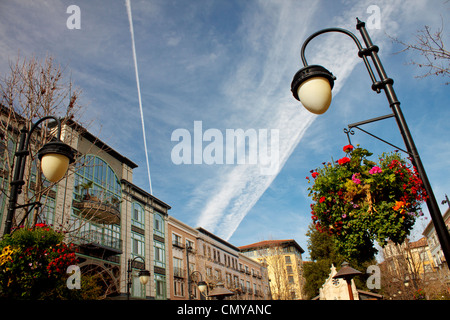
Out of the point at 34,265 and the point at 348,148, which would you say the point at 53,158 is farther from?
the point at 348,148

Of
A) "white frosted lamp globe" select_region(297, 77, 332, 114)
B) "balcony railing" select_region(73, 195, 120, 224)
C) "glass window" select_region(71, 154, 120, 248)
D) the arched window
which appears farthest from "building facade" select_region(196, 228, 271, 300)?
"white frosted lamp globe" select_region(297, 77, 332, 114)

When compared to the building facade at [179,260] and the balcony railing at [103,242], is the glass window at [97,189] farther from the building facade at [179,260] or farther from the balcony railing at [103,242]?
the building facade at [179,260]

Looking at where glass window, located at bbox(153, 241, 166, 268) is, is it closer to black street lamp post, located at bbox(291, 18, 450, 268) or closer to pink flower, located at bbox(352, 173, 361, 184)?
pink flower, located at bbox(352, 173, 361, 184)

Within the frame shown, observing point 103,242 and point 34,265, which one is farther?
point 103,242

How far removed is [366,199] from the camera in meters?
4.35

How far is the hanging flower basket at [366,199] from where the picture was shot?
13.6ft

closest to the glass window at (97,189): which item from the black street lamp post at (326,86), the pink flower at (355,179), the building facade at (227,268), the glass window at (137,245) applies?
the glass window at (137,245)

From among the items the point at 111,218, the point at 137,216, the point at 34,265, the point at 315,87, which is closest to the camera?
the point at 315,87

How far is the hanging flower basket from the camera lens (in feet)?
13.6

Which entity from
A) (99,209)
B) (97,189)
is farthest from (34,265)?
(97,189)

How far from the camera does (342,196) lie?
182 inches
